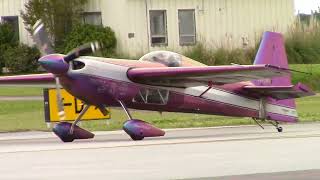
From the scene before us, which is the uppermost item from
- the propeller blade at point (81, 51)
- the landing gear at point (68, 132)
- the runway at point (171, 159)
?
the propeller blade at point (81, 51)

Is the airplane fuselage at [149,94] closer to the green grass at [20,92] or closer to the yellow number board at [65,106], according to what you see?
the yellow number board at [65,106]

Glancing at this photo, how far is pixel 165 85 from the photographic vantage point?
19656 millimetres

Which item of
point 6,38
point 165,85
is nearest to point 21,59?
point 6,38

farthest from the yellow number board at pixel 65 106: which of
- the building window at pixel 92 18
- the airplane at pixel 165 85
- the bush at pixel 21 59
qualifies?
the building window at pixel 92 18

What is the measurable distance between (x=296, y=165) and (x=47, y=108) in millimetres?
12970

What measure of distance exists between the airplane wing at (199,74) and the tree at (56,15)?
2676 cm

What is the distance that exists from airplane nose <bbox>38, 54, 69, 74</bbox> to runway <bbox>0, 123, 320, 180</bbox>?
1.76 meters

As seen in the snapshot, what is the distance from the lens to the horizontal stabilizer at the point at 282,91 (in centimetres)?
2042

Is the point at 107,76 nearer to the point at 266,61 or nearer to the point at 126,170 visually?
the point at 266,61

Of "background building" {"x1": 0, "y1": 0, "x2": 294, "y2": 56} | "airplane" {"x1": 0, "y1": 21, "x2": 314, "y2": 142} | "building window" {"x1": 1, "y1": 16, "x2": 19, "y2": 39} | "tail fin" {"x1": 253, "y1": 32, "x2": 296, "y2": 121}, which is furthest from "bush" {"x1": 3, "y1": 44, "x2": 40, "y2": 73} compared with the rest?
"tail fin" {"x1": 253, "y1": 32, "x2": 296, "y2": 121}

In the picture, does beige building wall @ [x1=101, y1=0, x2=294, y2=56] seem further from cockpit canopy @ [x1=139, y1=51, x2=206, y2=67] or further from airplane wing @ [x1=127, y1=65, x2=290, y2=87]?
airplane wing @ [x1=127, y1=65, x2=290, y2=87]

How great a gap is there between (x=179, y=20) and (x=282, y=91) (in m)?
27.9

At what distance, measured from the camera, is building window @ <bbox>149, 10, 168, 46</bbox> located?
1864 inches

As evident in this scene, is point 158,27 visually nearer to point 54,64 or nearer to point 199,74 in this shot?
point 199,74
